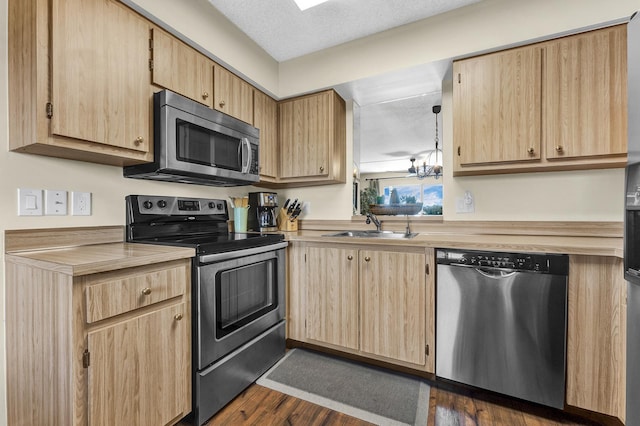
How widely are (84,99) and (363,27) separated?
5.84 feet

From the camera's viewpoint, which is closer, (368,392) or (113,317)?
(113,317)

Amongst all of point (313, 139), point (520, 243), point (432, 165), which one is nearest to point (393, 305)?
point (520, 243)

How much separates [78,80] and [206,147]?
2.19 ft

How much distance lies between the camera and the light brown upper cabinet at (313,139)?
2.38 meters

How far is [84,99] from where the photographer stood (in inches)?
51.4

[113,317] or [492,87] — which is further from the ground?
[492,87]

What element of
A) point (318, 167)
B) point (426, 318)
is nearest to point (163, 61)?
point (318, 167)

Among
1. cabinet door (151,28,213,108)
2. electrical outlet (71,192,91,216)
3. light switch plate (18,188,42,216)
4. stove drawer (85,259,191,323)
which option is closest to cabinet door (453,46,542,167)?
cabinet door (151,28,213,108)

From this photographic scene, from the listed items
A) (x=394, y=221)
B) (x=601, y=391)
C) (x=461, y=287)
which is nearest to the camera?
(x=601, y=391)

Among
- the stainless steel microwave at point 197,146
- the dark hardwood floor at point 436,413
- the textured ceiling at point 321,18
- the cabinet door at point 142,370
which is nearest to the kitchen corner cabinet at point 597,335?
the dark hardwood floor at point 436,413

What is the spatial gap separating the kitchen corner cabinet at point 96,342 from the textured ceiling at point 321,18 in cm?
168

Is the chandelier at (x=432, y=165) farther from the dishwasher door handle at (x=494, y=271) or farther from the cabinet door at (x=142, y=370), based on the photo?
the cabinet door at (x=142, y=370)

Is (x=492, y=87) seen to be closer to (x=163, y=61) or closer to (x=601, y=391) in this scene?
(x=601, y=391)

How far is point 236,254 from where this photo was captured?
1.63m
